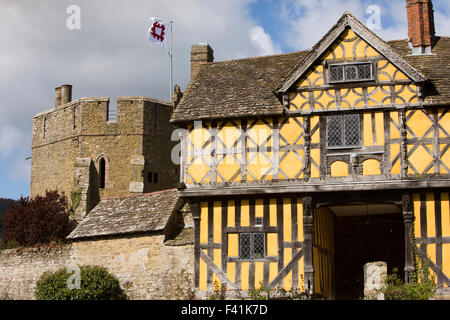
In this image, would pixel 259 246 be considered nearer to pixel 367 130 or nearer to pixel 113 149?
pixel 367 130

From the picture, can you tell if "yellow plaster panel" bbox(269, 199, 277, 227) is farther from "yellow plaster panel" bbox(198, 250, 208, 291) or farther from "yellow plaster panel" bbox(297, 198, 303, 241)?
"yellow plaster panel" bbox(198, 250, 208, 291)

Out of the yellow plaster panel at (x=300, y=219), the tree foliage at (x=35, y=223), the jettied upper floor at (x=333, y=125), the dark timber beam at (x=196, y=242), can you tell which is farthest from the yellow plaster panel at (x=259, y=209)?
the tree foliage at (x=35, y=223)

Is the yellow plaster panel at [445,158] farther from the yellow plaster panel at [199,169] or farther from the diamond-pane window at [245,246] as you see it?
the yellow plaster panel at [199,169]

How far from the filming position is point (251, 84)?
2242 cm

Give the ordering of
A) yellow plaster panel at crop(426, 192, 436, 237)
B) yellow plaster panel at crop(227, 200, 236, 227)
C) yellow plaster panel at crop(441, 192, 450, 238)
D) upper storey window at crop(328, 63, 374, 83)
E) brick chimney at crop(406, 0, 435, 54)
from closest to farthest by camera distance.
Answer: yellow plaster panel at crop(441, 192, 450, 238)
yellow plaster panel at crop(426, 192, 436, 237)
upper storey window at crop(328, 63, 374, 83)
yellow plaster panel at crop(227, 200, 236, 227)
brick chimney at crop(406, 0, 435, 54)

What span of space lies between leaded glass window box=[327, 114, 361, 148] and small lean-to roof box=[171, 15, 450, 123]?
5.16 ft

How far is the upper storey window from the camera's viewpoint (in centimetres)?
2058

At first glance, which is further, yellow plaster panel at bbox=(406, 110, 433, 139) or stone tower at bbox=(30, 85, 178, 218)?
stone tower at bbox=(30, 85, 178, 218)

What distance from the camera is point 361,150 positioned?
20.2m

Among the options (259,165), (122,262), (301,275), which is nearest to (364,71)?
(259,165)

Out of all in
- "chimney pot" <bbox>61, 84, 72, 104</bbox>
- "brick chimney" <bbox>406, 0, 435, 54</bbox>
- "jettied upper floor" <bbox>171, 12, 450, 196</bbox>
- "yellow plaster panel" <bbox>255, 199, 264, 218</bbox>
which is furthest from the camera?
"chimney pot" <bbox>61, 84, 72, 104</bbox>

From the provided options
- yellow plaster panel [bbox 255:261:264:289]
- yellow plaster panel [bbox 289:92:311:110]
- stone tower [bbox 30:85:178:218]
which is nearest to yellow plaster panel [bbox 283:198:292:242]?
yellow plaster panel [bbox 255:261:264:289]
